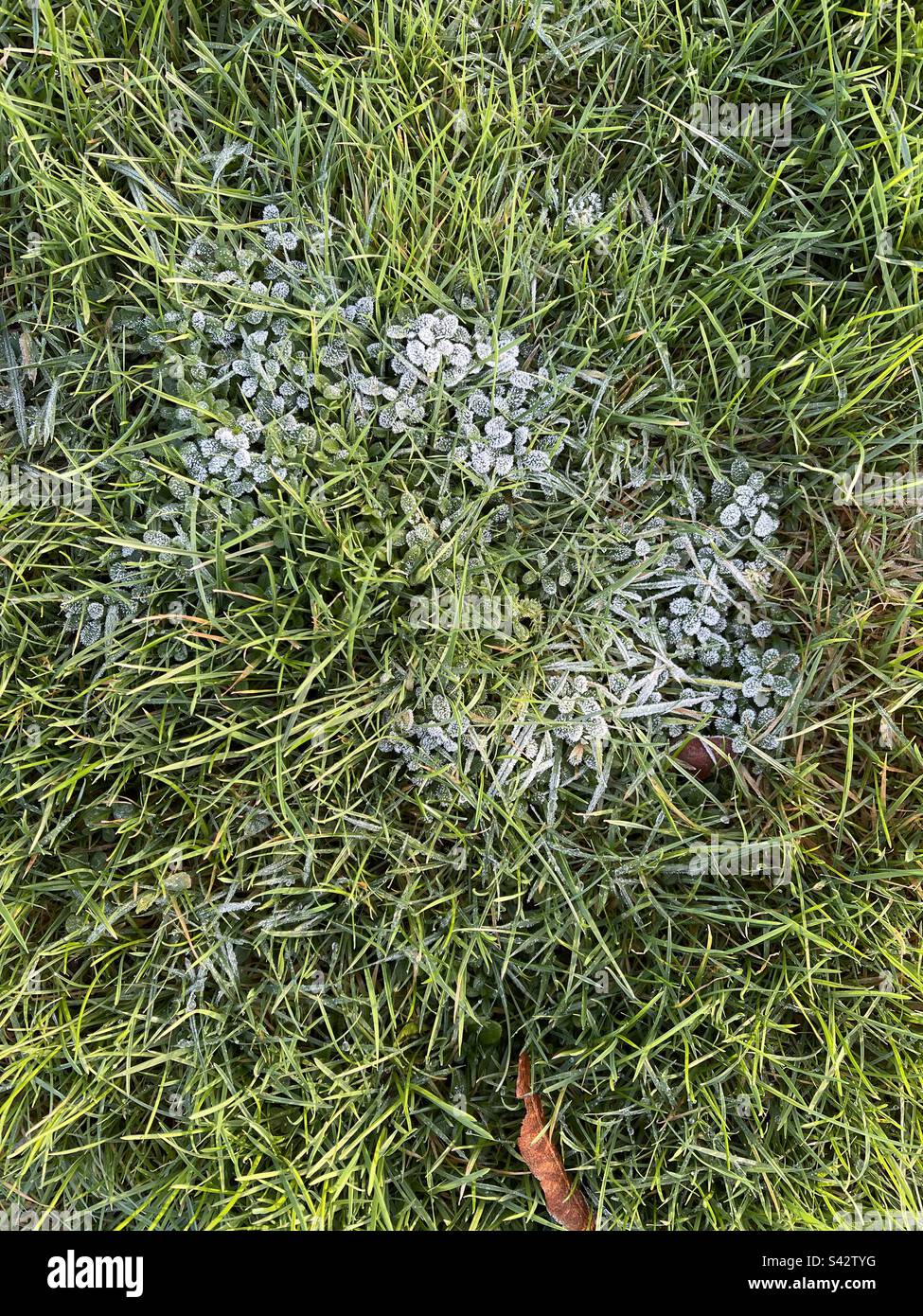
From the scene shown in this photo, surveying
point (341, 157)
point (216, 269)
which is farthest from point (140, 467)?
point (341, 157)

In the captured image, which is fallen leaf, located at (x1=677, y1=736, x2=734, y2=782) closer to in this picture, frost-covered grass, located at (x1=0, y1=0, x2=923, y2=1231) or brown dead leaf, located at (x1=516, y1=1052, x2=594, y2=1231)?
frost-covered grass, located at (x1=0, y1=0, x2=923, y2=1231)

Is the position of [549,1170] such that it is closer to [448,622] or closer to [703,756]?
[703,756]

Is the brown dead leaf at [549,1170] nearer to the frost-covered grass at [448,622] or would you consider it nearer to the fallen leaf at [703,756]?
the frost-covered grass at [448,622]

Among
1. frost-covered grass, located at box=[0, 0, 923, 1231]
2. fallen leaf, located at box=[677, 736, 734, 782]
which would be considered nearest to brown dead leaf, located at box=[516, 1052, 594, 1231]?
→ frost-covered grass, located at box=[0, 0, 923, 1231]

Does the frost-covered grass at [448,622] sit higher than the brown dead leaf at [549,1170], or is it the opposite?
the frost-covered grass at [448,622]

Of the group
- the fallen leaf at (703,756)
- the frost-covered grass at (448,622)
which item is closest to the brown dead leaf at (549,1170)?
the frost-covered grass at (448,622)

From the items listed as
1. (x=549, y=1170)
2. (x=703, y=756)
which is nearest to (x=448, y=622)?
(x=703, y=756)
